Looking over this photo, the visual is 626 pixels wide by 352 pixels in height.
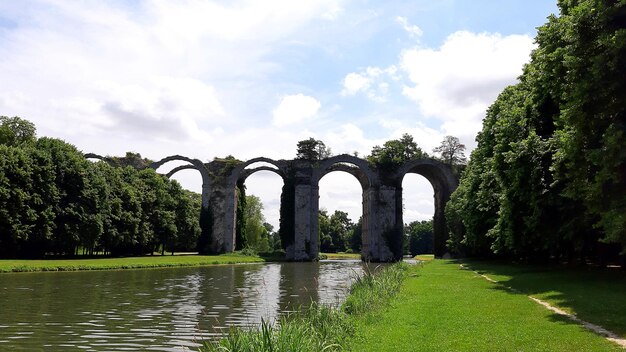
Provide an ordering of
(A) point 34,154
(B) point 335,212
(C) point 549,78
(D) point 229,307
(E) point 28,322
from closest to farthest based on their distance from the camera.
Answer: (E) point 28,322 → (D) point 229,307 → (C) point 549,78 → (A) point 34,154 → (B) point 335,212

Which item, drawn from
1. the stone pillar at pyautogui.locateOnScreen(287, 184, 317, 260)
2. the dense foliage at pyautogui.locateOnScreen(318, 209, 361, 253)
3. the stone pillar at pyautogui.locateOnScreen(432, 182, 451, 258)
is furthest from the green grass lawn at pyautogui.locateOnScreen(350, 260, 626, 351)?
the dense foliage at pyautogui.locateOnScreen(318, 209, 361, 253)

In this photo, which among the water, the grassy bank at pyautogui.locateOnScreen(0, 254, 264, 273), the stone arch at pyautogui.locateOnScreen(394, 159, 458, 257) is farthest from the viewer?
the stone arch at pyautogui.locateOnScreen(394, 159, 458, 257)

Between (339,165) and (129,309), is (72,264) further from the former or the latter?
(339,165)

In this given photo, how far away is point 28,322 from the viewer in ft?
44.2

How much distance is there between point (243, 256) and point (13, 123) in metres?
34.8

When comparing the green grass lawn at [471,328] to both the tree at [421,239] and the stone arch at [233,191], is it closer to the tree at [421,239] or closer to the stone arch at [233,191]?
the stone arch at [233,191]

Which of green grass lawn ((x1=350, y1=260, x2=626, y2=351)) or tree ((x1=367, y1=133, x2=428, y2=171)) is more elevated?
tree ((x1=367, y1=133, x2=428, y2=171))

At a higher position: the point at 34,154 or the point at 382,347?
the point at 34,154

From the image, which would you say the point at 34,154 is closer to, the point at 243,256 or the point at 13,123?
the point at 243,256

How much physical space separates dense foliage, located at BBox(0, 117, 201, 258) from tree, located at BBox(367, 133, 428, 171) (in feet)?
81.1

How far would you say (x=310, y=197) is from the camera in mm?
61562

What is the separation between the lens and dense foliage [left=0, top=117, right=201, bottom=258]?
37.1 metres

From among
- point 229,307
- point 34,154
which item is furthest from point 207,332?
point 34,154

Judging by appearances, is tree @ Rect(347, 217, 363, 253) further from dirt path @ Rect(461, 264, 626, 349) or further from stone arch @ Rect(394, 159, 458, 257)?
dirt path @ Rect(461, 264, 626, 349)
